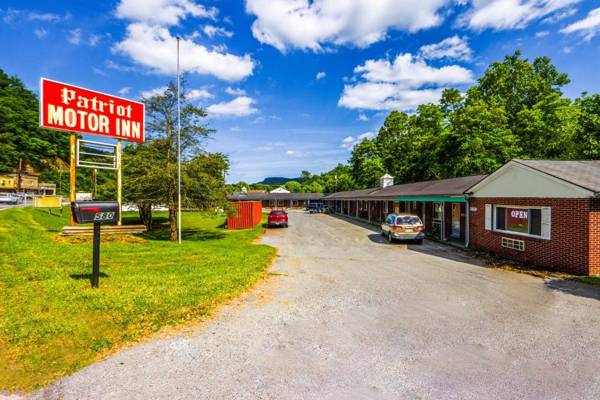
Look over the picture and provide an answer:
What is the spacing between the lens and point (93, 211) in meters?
6.29

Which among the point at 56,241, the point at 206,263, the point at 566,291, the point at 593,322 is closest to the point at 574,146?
the point at 566,291

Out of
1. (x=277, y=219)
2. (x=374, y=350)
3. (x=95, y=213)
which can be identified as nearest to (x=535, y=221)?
(x=374, y=350)

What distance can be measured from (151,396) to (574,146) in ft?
125

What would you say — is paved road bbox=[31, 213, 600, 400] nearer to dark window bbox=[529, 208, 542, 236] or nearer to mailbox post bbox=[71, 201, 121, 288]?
mailbox post bbox=[71, 201, 121, 288]

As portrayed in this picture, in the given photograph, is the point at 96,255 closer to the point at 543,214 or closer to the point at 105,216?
the point at 105,216

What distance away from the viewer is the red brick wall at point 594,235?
30.5 feet

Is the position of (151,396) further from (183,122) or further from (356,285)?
(183,122)

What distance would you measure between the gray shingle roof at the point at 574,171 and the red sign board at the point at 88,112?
700 inches

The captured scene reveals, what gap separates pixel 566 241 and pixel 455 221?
27.6ft

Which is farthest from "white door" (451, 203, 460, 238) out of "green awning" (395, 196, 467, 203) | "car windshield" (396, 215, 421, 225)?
"car windshield" (396, 215, 421, 225)

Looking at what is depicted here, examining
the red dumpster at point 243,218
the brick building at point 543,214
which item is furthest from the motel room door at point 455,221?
the red dumpster at point 243,218

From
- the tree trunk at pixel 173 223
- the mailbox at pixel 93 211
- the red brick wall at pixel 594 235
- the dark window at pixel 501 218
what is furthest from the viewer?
the tree trunk at pixel 173 223

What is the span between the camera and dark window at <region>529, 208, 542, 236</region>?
11.1 metres

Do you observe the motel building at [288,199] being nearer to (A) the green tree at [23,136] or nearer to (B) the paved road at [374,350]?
(A) the green tree at [23,136]
